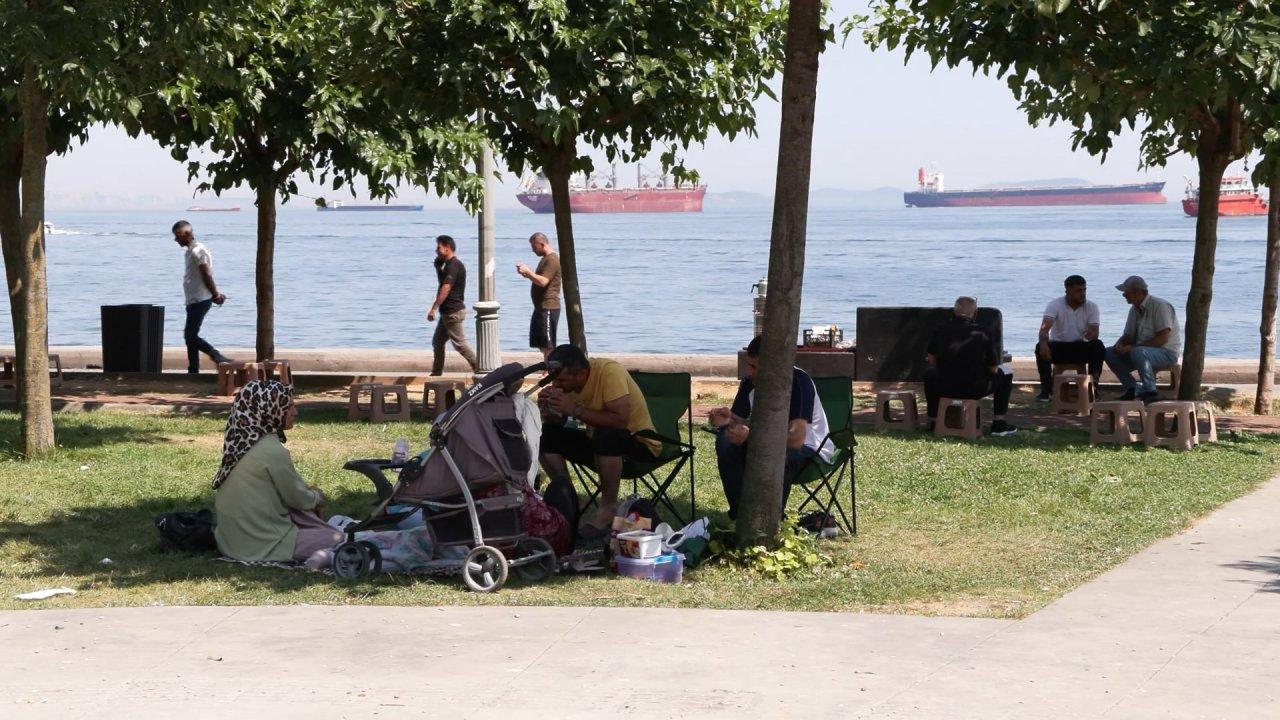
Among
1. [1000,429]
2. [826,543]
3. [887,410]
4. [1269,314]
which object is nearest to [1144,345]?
[1269,314]

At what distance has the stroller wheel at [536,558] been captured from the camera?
8156 millimetres

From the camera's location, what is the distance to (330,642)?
678cm

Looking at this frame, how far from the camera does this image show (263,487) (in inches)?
339

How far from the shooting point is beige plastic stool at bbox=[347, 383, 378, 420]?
14469 millimetres

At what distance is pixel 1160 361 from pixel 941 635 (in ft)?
27.6

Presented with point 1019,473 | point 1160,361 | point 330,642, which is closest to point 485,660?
point 330,642

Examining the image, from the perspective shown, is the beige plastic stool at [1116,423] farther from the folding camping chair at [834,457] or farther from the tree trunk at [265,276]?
the tree trunk at [265,276]

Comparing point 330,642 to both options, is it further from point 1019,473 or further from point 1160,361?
point 1160,361

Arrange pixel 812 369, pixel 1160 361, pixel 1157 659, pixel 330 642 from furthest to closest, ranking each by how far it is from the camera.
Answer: pixel 812 369, pixel 1160 361, pixel 330 642, pixel 1157 659

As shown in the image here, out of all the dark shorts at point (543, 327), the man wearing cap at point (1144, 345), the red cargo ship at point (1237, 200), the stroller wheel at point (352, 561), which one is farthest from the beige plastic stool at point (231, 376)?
the red cargo ship at point (1237, 200)

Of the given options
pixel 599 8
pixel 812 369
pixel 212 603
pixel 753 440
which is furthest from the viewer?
pixel 812 369

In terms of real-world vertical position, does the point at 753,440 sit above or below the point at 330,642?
above

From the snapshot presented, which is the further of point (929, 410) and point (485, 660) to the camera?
point (929, 410)

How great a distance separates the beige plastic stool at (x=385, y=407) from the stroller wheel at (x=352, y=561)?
6.18 m
